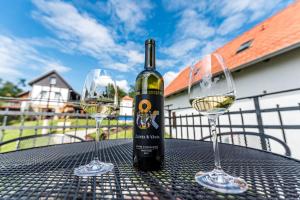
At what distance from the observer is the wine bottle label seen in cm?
51

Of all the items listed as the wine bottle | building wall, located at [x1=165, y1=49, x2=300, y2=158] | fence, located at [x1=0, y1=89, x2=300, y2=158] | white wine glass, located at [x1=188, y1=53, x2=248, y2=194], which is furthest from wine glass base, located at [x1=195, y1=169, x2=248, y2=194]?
building wall, located at [x1=165, y1=49, x2=300, y2=158]

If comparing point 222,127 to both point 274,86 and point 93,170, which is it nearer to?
point 93,170

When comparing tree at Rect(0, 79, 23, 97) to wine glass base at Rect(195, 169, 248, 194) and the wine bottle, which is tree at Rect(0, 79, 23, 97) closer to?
the wine bottle

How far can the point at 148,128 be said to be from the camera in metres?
0.52

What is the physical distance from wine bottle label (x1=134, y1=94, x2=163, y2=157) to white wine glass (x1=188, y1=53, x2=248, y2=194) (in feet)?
0.51

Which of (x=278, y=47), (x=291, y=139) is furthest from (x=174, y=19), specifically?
(x=291, y=139)


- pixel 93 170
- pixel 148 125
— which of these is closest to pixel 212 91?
pixel 148 125

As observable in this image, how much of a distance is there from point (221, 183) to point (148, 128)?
0.27 m

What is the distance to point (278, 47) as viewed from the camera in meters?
3.98

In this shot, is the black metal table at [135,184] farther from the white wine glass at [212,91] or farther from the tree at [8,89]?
the tree at [8,89]

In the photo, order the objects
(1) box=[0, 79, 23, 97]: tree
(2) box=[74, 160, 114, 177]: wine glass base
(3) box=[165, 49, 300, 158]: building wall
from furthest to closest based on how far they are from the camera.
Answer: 1. (1) box=[0, 79, 23, 97]: tree
2. (3) box=[165, 49, 300, 158]: building wall
3. (2) box=[74, 160, 114, 177]: wine glass base

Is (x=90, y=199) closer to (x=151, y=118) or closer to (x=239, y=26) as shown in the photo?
(x=151, y=118)

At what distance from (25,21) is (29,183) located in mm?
19959

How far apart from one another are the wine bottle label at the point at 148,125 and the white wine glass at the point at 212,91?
0.16 m
